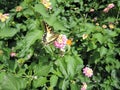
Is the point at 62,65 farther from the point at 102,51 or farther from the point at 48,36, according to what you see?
the point at 102,51

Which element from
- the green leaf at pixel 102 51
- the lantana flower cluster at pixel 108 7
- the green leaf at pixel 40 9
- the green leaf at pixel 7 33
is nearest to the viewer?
the green leaf at pixel 40 9

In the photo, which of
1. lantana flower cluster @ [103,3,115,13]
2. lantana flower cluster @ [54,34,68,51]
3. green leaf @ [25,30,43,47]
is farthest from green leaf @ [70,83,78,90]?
lantana flower cluster @ [103,3,115,13]

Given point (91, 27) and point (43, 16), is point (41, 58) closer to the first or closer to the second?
point (43, 16)

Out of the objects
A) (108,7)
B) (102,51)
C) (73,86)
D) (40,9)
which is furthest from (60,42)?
(108,7)

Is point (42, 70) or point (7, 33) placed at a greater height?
point (7, 33)

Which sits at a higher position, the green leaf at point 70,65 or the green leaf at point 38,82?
the green leaf at point 70,65

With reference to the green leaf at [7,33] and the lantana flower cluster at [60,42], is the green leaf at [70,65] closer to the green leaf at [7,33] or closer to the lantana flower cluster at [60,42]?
the lantana flower cluster at [60,42]

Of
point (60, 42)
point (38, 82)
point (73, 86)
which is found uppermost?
point (60, 42)

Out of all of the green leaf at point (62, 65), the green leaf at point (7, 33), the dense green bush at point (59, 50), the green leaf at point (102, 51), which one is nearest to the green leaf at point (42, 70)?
the dense green bush at point (59, 50)
